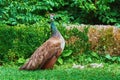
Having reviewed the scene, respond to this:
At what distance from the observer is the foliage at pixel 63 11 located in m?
12.5

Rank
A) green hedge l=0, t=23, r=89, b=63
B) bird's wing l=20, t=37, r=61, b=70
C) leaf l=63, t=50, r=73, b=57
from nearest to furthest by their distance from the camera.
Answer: bird's wing l=20, t=37, r=61, b=70, green hedge l=0, t=23, r=89, b=63, leaf l=63, t=50, r=73, b=57

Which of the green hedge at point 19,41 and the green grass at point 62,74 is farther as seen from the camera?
the green hedge at point 19,41

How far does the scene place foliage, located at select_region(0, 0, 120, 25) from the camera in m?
12.5

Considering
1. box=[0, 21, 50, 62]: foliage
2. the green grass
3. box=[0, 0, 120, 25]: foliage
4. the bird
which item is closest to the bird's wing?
the bird

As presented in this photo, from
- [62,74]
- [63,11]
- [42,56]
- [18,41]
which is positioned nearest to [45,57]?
[42,56]

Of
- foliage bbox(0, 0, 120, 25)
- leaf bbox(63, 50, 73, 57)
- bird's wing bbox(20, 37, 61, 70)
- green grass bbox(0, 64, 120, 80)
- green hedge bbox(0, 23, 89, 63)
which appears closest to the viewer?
green grass bbox(0, 64, 120, 80)

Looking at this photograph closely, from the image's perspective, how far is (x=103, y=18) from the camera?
43.3ft

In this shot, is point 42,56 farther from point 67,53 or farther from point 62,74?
point 67,53

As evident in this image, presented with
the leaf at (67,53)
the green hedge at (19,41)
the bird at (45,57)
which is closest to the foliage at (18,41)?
the green hedge at (19,41)

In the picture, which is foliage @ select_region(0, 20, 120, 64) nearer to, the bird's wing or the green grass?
the bird's wing

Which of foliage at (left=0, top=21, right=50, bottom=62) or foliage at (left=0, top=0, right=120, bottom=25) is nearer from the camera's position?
foliage at (left=0, top=21, right=50, bottom=62)

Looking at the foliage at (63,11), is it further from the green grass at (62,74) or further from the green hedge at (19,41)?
the green grass at (62,74)

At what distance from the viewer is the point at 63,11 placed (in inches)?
531

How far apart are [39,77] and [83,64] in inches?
105
